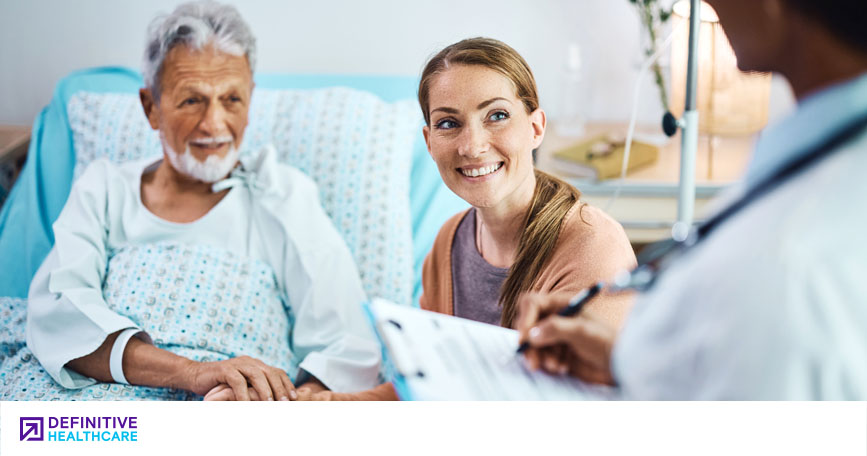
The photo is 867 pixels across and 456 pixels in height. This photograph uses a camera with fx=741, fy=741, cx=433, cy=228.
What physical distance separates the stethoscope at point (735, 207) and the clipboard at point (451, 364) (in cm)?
17

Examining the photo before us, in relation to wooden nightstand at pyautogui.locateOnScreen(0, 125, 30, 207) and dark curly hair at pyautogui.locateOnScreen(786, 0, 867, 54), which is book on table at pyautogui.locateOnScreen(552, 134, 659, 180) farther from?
wooden nightstand at pyautogui.locateOnScreen(0, 125, 30, 207)

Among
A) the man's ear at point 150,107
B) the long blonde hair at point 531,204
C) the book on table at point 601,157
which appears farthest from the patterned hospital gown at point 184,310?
the book on table at point 601,157

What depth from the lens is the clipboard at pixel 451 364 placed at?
2.81 feet

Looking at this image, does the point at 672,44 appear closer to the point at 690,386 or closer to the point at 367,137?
the point at 367,137

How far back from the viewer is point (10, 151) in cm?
149

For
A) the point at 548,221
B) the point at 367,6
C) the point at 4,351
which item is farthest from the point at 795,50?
the point at 4,351

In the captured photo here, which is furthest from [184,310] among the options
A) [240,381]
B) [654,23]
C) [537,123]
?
[654,23]

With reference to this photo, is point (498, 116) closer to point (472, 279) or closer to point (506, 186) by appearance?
point (506, 186)

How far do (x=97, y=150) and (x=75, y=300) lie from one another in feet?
1.39

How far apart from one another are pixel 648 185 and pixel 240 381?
94 cm

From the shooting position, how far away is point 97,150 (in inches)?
61.5

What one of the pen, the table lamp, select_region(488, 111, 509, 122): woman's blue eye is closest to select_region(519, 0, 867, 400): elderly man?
the pen
